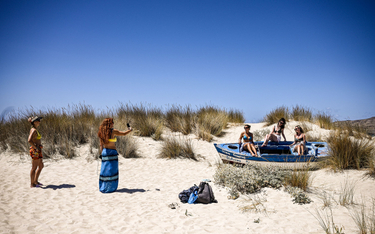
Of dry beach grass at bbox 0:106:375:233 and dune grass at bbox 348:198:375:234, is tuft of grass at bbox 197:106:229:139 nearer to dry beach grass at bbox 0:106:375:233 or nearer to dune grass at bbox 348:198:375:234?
dry beach grass at bbox 0:106:375:233

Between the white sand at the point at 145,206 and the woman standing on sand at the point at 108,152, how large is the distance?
1.19ft

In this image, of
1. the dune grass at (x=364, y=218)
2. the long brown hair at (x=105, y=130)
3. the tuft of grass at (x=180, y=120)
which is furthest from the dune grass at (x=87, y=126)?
the dune grass at (x=364, y=218)

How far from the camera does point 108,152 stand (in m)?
5.23

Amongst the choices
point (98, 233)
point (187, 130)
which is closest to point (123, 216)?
point (98, 233)

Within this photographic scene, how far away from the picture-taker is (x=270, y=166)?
655 centimetres

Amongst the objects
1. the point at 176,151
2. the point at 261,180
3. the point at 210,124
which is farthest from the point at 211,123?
the point at 261,180

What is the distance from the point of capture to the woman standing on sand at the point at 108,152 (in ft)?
17.0

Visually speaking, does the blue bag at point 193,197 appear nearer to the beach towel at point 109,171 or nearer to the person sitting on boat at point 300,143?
the beach towel at point 109,171

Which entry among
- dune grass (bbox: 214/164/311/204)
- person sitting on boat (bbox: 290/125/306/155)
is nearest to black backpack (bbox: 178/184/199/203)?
dune grass (bbox: 214/164/311/204)

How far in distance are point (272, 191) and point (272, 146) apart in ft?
9.72

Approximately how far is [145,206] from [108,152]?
1587mm

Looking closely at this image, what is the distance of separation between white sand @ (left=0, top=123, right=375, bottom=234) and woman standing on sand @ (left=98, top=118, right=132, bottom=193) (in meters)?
0.36

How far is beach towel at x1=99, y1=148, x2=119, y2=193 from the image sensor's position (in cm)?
523

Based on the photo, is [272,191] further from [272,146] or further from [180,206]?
[272,146]
